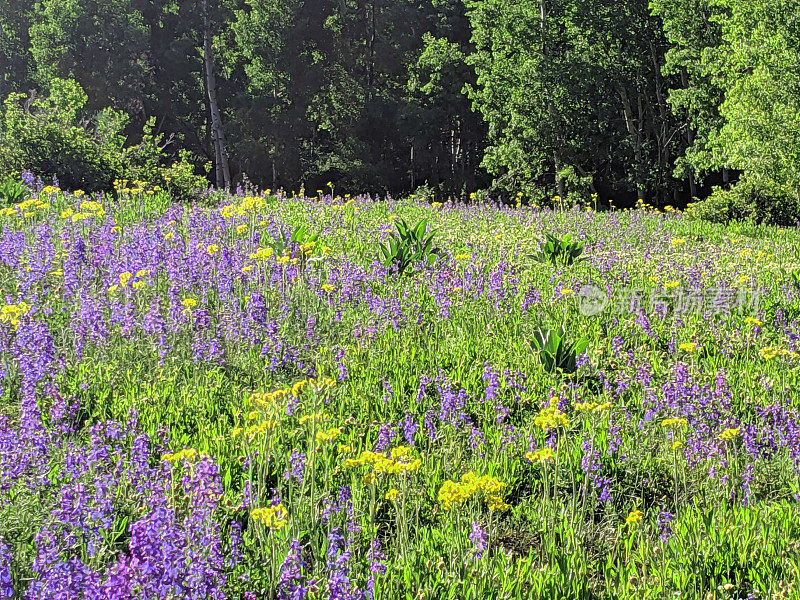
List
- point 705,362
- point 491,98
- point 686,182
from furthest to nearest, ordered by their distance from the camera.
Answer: point 686,182
point 491,98
point 705,362

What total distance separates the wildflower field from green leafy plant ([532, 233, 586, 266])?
8cm

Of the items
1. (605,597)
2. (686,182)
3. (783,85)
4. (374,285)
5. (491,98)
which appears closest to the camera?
(605,597)

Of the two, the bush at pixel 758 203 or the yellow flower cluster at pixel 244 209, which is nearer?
the yellow flower cluster at pixel 244 209

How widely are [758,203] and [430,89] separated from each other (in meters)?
15.8

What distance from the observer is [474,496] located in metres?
2.86

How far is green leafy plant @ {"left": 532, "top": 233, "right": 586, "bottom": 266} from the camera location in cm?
720

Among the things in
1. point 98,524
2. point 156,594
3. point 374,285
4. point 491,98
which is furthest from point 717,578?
point 491,98

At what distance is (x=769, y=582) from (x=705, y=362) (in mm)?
2243

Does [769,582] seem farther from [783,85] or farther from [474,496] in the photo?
[783,85]

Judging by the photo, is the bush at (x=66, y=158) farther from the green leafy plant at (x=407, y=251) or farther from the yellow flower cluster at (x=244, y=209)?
the green leafy plant at (x=407, y=251)

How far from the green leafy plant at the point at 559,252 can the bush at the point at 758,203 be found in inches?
340

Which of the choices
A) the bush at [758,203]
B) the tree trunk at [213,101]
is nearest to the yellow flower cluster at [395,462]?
the bush at [758,203]

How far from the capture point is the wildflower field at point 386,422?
104 inches

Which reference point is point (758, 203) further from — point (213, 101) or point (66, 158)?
point (213, 101)
